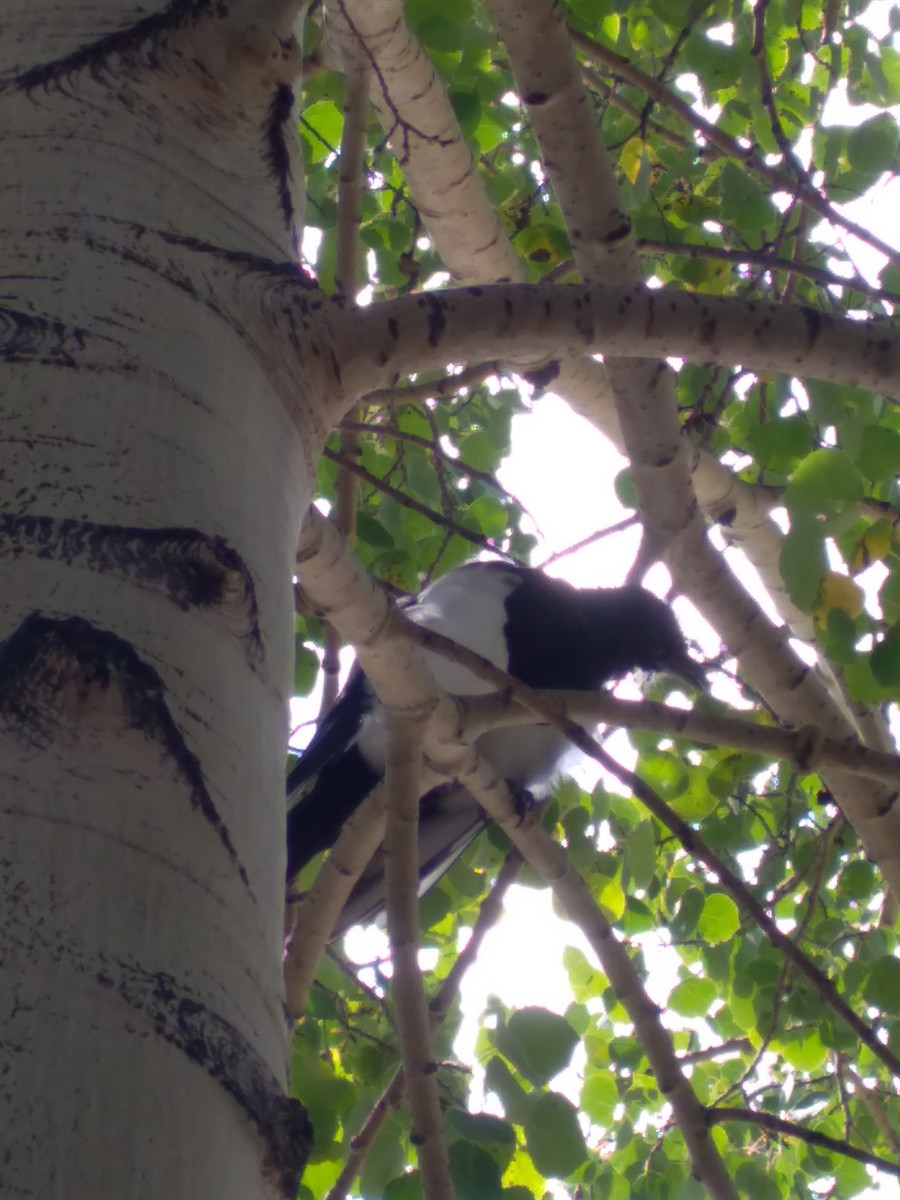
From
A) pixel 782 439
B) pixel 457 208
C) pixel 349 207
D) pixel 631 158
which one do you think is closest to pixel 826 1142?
pixel 782 439

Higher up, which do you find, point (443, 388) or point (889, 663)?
point (443, 388)

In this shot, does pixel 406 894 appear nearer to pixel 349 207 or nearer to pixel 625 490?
pixel 349 207

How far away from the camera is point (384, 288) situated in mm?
2057

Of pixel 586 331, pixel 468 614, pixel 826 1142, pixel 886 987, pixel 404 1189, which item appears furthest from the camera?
pixel 468 614

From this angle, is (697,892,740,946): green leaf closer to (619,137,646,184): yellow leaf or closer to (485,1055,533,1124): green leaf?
(485,1055,533,1124): green leaf

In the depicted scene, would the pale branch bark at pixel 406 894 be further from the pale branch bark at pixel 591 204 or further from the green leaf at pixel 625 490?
the green leaf at pixel 625 490

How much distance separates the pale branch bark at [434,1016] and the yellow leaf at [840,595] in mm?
522

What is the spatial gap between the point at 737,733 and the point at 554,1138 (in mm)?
344

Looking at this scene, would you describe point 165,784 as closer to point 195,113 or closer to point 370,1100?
point 195,113

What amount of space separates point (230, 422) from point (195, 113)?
22 cm

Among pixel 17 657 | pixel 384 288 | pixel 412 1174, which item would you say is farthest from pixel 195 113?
pixel 384 288

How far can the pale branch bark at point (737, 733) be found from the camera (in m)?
0.97

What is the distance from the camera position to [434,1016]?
1211 millimetres

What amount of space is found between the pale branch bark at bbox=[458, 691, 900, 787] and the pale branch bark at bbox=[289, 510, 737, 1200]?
0.12 metres
